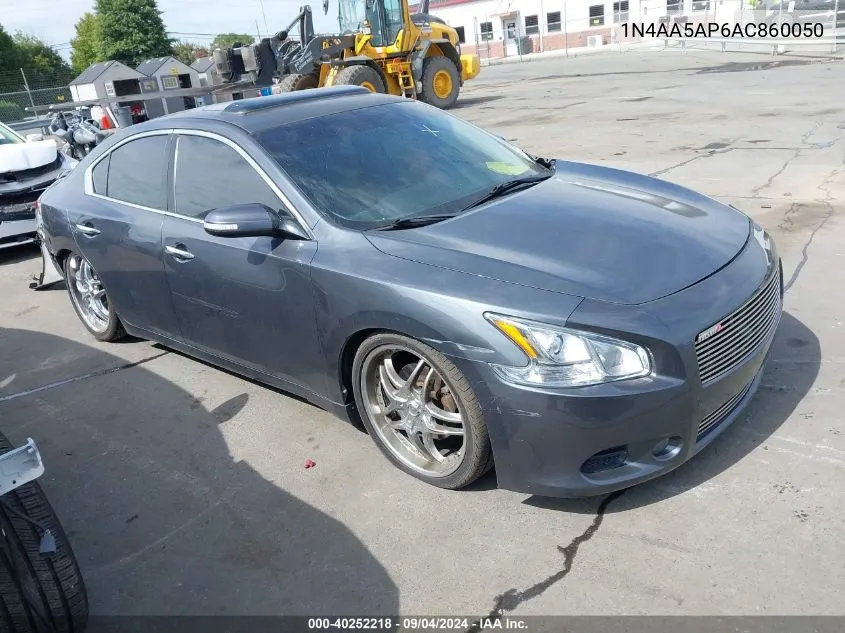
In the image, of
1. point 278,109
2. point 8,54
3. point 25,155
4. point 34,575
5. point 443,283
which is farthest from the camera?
point 8,54

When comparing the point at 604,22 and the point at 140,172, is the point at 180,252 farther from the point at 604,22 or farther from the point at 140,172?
the point at 604,22

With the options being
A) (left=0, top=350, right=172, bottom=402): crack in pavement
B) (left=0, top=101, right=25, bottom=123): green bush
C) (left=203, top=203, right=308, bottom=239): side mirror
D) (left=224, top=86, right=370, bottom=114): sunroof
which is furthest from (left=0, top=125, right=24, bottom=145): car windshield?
(left=0, top=101, right=25, bottom=123): green bush

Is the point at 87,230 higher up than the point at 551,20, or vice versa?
the point at 551,20

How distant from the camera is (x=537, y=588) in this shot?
106 inches

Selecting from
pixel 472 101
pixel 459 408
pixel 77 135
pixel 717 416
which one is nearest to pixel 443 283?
pixel 459 408

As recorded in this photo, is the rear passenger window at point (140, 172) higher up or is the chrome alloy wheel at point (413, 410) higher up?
the rear passenger window at point (140, 172)

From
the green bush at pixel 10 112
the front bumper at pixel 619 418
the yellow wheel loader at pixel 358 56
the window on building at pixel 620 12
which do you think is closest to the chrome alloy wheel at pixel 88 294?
the front bumper at pixel 619 418

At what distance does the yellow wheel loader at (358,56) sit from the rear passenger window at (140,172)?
12.6 metres

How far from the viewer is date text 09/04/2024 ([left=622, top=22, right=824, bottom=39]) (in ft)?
99.2

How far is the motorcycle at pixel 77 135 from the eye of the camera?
43.8 feet

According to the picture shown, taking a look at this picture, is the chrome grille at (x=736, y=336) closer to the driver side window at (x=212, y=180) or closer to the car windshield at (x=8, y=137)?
the driver side window at (x=212, y=180)

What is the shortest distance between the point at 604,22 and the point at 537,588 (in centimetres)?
5540

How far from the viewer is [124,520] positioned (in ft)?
11.2

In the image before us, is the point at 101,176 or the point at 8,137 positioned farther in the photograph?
the point at 8,137
